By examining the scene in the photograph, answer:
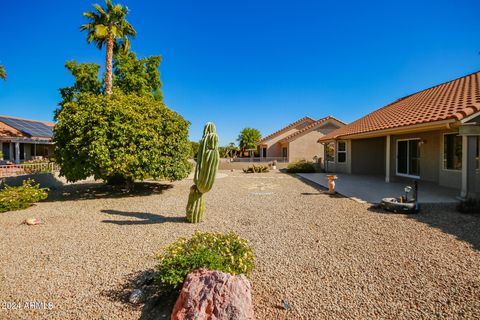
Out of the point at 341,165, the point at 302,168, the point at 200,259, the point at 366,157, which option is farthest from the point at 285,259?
the point at 302,168

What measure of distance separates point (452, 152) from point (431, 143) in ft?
4.33

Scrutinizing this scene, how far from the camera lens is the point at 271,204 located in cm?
852

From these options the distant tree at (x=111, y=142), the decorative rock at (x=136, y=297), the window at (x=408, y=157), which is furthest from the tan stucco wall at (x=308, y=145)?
the decorative rock at (x=136, y=297)

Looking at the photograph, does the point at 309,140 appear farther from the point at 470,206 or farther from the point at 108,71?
the point at 470,206

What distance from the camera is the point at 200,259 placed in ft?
10.2

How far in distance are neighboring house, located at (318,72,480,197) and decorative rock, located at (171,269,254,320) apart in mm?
8552

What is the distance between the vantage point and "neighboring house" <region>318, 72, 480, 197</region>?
774 centimetres

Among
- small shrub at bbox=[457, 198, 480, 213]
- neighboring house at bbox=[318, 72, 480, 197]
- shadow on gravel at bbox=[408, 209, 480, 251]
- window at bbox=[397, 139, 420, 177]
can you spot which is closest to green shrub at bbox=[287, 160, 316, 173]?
neighboring house at bbox=[318, 72, 480, 197]

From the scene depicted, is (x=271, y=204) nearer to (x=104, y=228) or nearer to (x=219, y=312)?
(x=104, y=228)

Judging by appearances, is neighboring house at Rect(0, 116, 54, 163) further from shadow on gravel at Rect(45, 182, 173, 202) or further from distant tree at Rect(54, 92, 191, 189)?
distant tree at Rect(54, 92, 191, 189)

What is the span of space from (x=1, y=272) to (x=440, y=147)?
47.5ft

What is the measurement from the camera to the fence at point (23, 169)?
1133cm

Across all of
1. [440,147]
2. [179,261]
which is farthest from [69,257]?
[440,147]

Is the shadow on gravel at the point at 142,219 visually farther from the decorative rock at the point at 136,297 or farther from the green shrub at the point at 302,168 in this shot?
the green shrub at the point at 302,168
